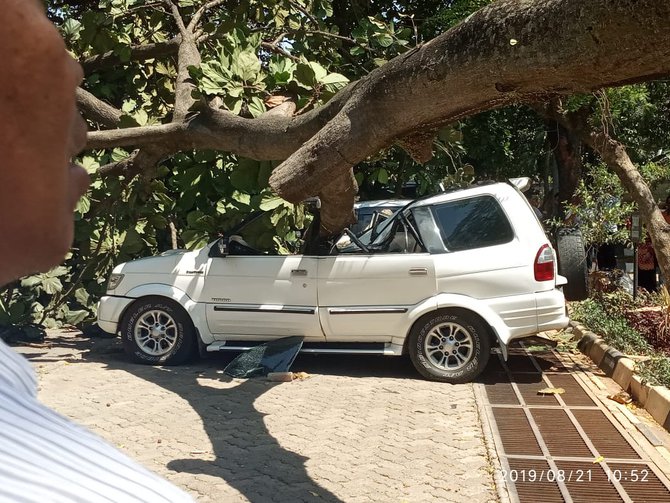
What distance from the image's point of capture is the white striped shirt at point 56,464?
712 mm

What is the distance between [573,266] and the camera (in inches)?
361

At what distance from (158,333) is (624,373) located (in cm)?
529

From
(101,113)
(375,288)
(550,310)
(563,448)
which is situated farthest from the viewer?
(101,113)

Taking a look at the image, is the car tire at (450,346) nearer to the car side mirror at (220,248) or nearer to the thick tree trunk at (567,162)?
the car side mirror at (220,248)

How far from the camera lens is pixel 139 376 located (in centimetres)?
798

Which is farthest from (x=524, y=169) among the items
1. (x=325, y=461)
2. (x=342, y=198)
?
(x=325, y=461)

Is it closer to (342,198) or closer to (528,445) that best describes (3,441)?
(528,445)

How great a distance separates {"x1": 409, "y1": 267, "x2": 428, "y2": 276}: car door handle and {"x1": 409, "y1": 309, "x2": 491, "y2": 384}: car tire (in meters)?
0.46

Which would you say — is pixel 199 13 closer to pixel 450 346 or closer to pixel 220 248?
pixel 220 248

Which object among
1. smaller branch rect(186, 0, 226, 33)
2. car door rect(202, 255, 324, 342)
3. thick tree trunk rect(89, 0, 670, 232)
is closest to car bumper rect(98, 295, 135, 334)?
car door rect(202, 255, 324, 342)

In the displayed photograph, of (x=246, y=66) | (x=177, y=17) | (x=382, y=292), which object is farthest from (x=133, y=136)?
(x=382, y=292)

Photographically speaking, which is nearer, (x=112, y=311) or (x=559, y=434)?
(x=559, y=434)

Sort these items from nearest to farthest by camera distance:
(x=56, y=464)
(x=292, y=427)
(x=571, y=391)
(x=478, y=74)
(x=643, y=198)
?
(x=56, y=464), (x=478, y=74), (x=292, y=427), (x=571, y=391), (x=643, y=198)

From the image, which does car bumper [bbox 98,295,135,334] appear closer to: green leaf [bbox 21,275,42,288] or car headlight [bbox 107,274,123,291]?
car headlight [bbox 107,274,123,291]
